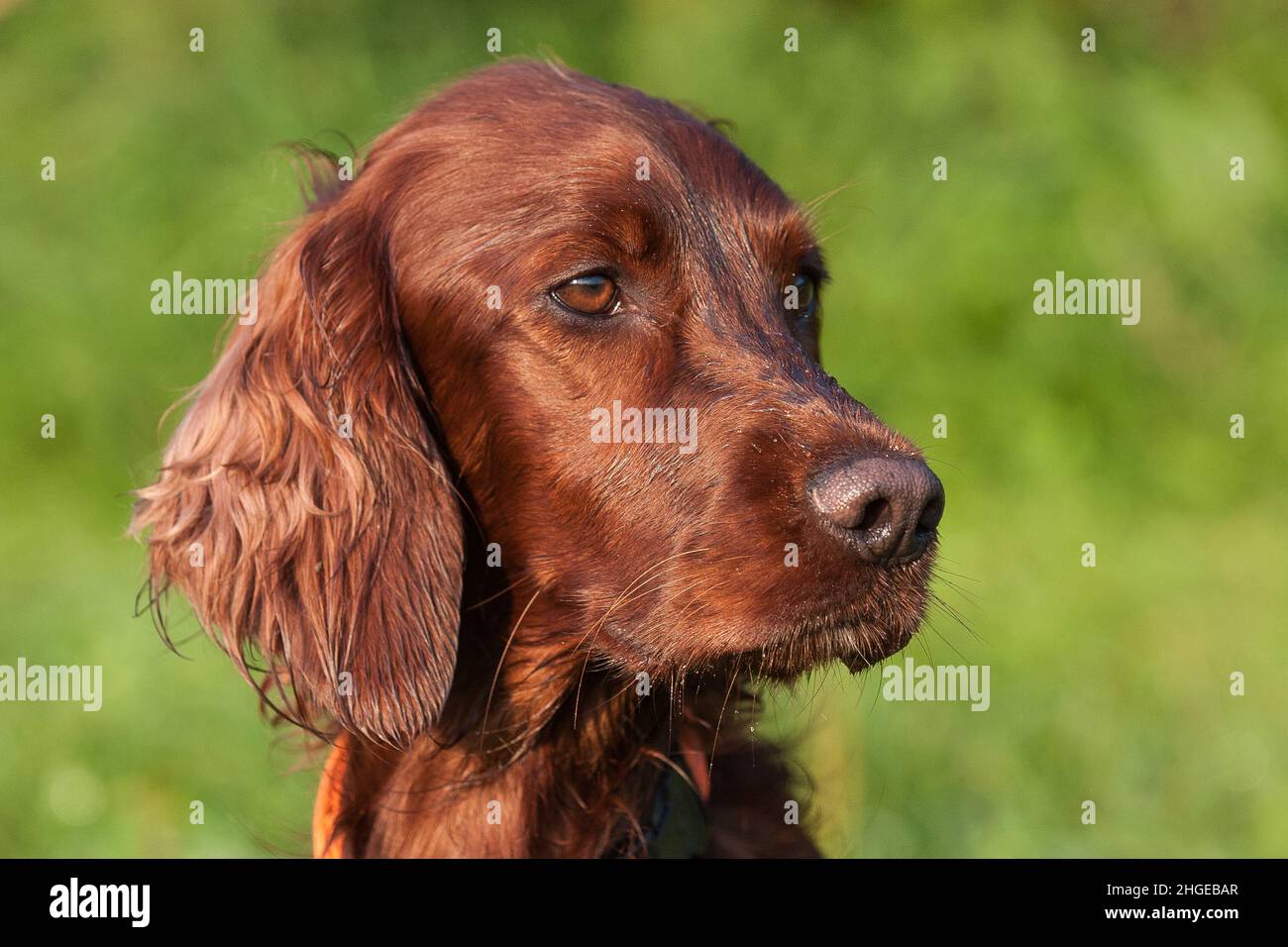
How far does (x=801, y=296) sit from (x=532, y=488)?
0.86 m

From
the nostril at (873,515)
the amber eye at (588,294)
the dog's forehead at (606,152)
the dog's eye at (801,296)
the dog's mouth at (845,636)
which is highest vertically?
the dog's forehead at (606,152)

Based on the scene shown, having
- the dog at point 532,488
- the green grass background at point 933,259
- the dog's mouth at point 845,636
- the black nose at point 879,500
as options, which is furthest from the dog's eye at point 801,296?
the green grass background at point 933,259

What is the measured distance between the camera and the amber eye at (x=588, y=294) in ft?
8.98

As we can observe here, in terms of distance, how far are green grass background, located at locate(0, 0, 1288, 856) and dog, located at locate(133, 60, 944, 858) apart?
86.6 inches

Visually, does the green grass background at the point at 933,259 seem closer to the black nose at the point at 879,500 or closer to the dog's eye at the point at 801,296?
the dog's eye at the point at 801,296

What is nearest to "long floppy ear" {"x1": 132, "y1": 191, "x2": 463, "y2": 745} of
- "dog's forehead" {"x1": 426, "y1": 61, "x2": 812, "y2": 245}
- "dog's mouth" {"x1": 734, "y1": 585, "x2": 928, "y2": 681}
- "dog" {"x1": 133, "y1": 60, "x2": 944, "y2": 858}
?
"dog" {"x1": 133, "y1": 60, "x2": 944, "y2": 858}

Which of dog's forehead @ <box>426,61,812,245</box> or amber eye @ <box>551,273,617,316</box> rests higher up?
dog's forehead @ <box>426,61,812,245</box>

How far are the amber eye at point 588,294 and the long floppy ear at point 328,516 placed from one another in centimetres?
37

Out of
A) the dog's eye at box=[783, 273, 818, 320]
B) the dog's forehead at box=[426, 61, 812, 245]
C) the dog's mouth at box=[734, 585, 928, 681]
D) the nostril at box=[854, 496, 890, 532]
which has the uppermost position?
the dog's forehead at box=[426, 61, 812, 245]

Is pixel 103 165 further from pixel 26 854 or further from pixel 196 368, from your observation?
pixel 26 854

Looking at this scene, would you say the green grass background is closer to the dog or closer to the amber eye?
the dog

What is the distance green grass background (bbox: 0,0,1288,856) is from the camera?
220 inches
